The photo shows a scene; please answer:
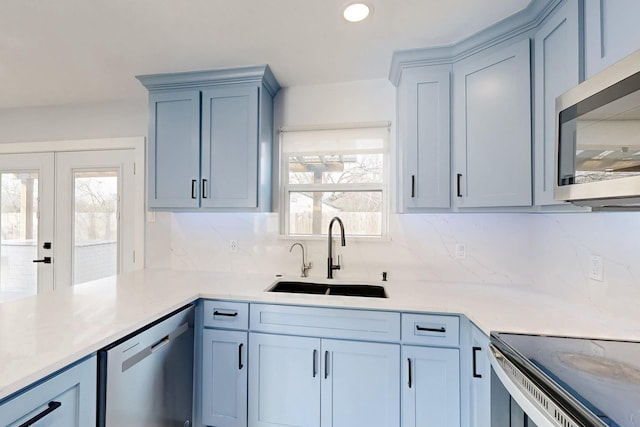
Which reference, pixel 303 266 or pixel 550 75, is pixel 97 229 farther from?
pixel 550 75

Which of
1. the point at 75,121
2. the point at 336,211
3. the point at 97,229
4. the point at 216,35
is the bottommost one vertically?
the point at 97,229

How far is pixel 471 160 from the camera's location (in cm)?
161

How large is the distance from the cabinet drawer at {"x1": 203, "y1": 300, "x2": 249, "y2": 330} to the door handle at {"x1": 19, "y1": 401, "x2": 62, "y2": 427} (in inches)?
30.7

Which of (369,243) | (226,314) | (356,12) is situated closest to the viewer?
(356,12)

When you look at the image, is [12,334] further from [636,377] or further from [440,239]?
[440,239]

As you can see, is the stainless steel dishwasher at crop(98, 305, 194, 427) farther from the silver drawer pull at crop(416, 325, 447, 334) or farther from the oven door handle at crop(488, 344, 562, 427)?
the oven door handle at crop(488, 344, 562, 427)

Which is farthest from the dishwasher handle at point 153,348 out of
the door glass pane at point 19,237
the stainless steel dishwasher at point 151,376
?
the door glass pane at point 19,237

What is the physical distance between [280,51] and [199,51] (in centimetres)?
50

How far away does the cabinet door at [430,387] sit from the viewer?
1.42 metres

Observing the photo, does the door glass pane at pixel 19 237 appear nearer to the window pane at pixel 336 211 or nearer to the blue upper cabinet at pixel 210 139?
the blue upper cabinet at pixel 210 139

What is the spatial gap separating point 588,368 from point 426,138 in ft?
4.22

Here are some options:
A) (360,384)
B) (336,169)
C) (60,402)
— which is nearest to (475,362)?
(360,384)

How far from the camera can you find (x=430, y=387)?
144cm

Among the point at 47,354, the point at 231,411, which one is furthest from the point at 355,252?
the point at 47,354
